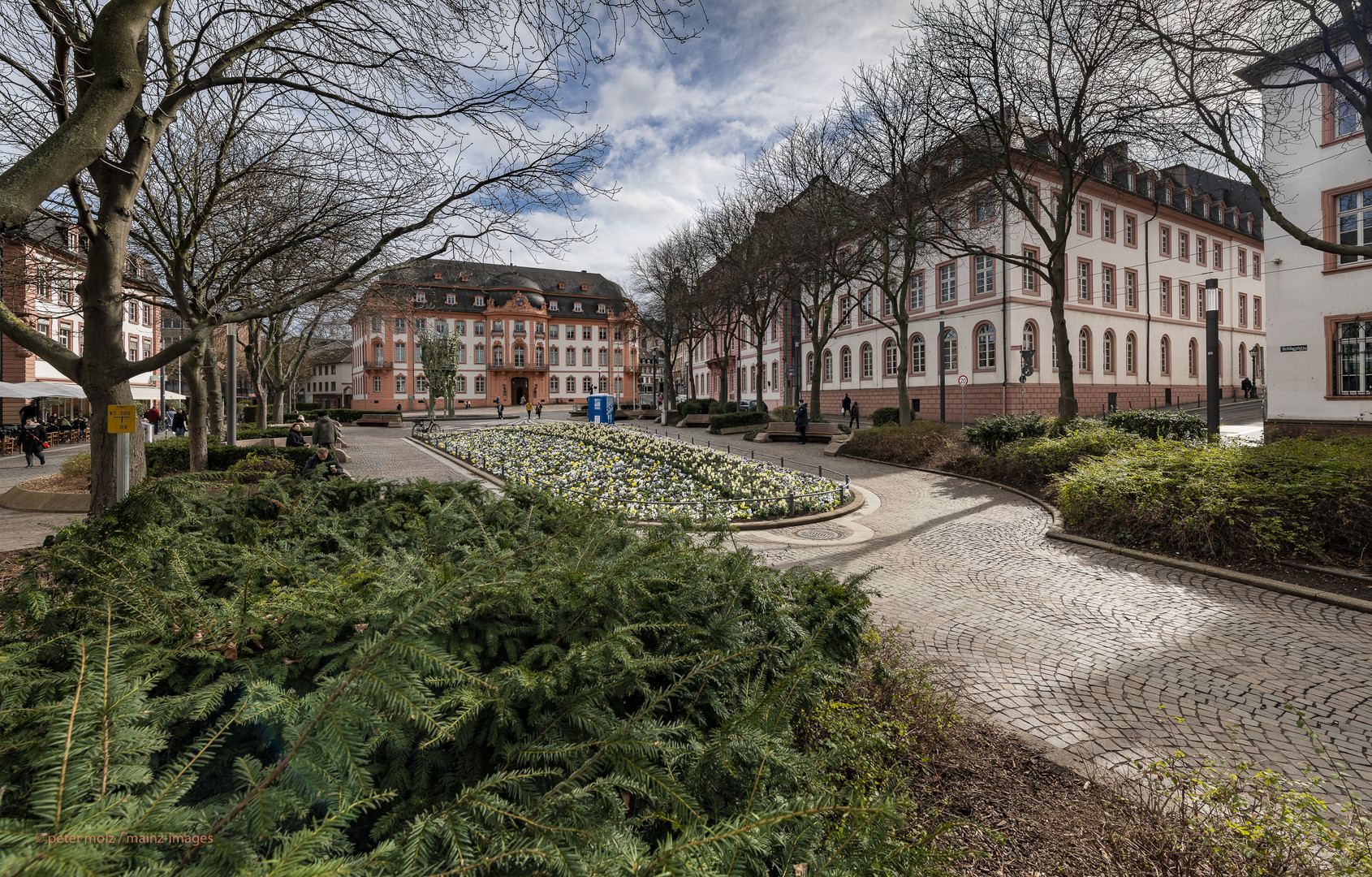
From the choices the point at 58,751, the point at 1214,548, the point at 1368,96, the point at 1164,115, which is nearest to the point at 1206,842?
the point at 58,751

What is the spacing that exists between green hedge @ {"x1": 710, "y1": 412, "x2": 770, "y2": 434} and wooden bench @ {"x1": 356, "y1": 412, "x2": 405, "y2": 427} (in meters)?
24.8

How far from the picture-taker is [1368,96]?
349 inches

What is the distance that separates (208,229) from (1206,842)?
50.9 ft

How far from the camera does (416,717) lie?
54.4 inches

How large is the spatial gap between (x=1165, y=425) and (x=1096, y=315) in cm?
2512

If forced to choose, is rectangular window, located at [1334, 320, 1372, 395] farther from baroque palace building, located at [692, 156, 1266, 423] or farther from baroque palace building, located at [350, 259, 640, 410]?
baroque palace building, located at [350, 259, 640, 410]

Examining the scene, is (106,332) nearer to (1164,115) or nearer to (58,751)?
(58,751)

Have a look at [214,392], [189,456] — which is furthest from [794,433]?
[214,392]

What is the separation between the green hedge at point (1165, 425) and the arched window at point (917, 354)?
20951 mm

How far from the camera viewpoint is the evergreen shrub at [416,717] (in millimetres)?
1160

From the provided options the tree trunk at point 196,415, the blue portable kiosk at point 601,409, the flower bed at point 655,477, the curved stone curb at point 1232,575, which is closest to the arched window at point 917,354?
the blue portable kiosk at point 601,409

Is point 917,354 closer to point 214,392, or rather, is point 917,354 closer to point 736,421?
point 736,421

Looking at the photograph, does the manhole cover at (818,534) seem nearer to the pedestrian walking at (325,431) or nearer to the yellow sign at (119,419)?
the yellow sign at (119,419)

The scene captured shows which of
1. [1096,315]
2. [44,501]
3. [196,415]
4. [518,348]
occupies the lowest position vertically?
[44,501]
